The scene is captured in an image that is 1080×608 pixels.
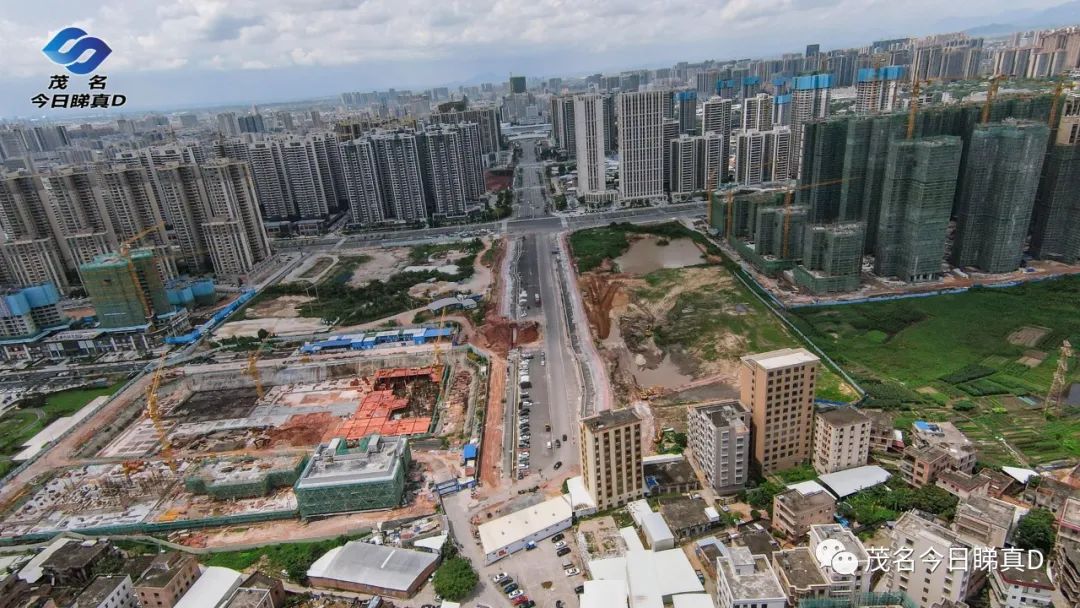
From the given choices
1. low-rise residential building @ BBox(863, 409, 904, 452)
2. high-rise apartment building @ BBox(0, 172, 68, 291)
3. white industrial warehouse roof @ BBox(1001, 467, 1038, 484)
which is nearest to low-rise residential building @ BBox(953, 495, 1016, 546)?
white industrial warehouse roof @ BBox(1001, 467, 1038, 484)

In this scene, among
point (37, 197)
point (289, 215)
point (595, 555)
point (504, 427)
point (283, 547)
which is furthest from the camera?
point (289, 215)

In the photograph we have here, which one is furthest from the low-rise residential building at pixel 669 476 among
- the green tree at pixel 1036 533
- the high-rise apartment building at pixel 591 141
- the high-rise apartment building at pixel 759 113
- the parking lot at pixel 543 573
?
the high-rise apartment building at pixel 759 113

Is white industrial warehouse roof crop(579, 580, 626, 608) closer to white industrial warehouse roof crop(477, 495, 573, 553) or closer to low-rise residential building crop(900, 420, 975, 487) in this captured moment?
white industrial warehouse roof crop(477, 495, 573, 553)

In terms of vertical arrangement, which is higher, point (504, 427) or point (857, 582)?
point (857, 582)

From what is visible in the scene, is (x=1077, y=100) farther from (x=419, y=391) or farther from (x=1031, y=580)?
(x=419, y=391)

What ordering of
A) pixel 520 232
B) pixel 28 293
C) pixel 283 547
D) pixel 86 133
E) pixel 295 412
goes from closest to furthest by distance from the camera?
1. pixel 283 547
2. pixel 295 412
3. pixel 28 293
4. pixel 520 232
5. pixel 86 133

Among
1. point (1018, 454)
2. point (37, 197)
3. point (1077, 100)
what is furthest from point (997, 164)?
point (37, 197)

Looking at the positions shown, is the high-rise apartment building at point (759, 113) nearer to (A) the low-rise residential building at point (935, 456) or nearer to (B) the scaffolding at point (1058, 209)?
(B) the scaffolding at point (1058, 209)
